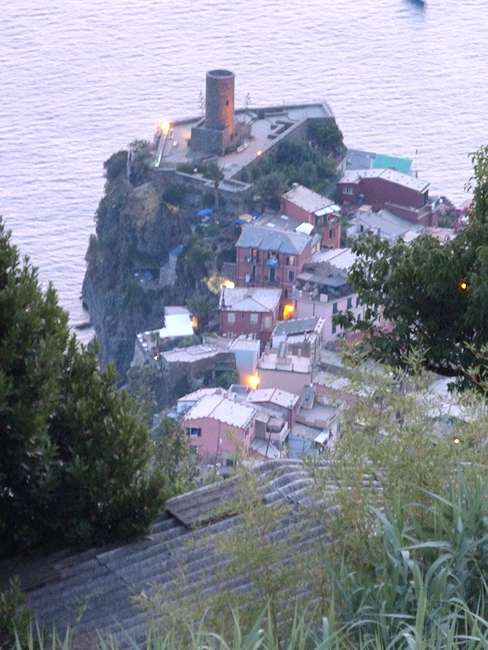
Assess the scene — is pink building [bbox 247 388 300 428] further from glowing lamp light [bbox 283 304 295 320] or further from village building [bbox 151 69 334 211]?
village building [bbox 151 69 334 211]

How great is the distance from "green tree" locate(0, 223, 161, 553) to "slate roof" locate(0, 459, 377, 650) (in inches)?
2.7

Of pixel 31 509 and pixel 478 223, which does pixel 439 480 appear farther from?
pixel 478 223

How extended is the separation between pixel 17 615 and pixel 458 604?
1009mm

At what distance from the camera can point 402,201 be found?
21.5m

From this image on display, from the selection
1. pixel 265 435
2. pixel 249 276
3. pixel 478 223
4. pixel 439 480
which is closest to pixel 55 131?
pixel 249 276

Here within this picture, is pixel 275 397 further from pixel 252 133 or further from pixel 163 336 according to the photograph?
pixel 252 133

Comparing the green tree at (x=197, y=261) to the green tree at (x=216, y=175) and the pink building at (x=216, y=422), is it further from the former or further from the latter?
the pink building at (x=216, y=422)

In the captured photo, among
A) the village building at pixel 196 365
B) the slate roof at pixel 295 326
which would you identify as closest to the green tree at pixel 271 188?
the slate roof at pixel 295 326

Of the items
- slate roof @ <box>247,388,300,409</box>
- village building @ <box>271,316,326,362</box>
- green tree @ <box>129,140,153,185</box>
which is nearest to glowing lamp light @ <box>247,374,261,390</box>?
village building @ <box>271,316,326,362</box>

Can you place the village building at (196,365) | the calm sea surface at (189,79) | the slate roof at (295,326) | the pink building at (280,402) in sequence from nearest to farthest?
the pink building at (280,402)
the village building at (196,365)
the slate roof at (295,326)
the calm sea surface at (189,79)

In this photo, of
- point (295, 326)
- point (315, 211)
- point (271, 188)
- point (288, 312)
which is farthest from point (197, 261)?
point (295, 326)

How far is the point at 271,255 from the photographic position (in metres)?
19.1

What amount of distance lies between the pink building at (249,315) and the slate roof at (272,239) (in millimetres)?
726

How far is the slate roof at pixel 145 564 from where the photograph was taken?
301cm
